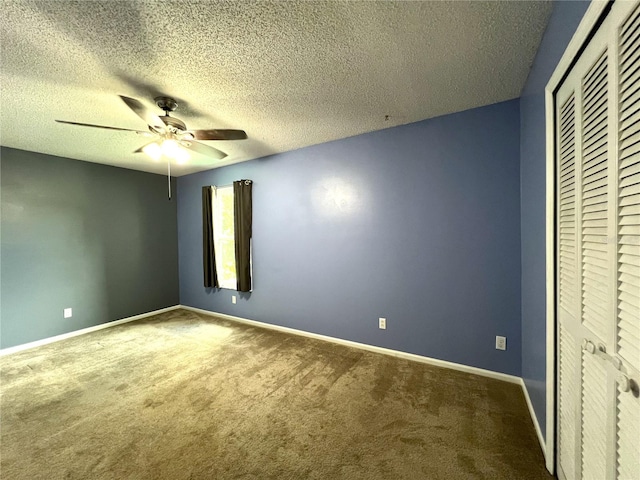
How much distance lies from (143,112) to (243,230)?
1986mm

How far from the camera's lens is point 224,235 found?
3.96m

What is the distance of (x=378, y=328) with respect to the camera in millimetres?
2635

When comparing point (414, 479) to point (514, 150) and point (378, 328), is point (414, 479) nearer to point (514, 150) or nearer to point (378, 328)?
point (378, 328)

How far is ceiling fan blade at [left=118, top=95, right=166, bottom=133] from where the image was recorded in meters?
1.56

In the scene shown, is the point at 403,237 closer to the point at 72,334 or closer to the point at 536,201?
the point at 536,201

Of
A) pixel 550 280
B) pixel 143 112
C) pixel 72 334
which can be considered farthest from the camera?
pixel 72 334

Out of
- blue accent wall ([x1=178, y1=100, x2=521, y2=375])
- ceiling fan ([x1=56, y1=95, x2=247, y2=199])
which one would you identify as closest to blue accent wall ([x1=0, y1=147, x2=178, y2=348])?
ceiling fan ([x1=56, y1=95, x2=247, y2=199])

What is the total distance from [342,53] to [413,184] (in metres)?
1.38

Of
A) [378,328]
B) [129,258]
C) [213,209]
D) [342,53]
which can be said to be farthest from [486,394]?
[129,258]

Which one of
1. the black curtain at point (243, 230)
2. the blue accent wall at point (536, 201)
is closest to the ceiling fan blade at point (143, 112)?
the black curtain at point (243, 230)

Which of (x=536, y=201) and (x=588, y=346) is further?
(x=536, y=201)

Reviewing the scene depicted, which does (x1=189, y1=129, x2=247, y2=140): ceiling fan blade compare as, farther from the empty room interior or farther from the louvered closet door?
the louvered closet door

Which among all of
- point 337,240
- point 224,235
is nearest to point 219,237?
point 224,235

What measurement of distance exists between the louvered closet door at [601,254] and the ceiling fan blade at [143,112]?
226 centimetres
